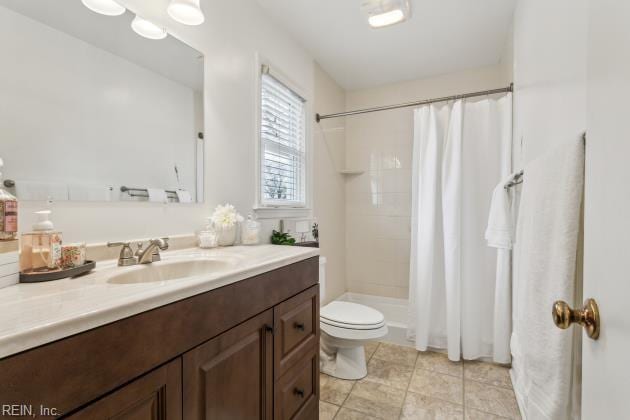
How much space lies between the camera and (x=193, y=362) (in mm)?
770

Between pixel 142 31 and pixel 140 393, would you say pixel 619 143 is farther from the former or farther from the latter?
pixel 142 31

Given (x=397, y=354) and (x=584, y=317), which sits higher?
(x=584, y=317)

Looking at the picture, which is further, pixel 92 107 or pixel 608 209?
pixel 92 107

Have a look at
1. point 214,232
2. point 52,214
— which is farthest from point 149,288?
point 214,232

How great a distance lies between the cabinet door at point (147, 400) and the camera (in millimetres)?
574

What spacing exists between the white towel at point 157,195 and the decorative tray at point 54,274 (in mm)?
405

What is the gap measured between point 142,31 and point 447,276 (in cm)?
239

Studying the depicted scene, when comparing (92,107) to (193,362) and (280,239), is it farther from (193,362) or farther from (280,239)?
(280,239)

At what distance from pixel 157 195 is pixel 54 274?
20.6 inches

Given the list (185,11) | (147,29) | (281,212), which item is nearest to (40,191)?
(147,29)

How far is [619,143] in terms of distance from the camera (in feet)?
1.34

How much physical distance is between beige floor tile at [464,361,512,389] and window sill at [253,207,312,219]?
1624mm

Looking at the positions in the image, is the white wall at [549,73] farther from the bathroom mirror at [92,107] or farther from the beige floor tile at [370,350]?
the bathroom mirror at [92,107]

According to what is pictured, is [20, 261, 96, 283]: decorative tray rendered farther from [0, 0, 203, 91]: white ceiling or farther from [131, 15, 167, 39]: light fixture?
[131, 15, 167, 39]: light fixture
